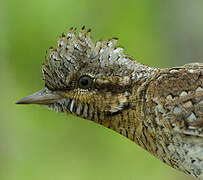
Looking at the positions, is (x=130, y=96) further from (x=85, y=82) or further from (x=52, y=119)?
(x=52, y=119)

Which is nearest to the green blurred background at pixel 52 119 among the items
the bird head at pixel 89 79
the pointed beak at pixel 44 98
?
the pointed beak at pixel 44 98

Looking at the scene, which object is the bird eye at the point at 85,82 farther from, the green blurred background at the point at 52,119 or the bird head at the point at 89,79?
the green blurred background at the point at 52,119

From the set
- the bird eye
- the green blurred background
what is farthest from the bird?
the green blurred background

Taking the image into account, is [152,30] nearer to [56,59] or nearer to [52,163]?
[52,163]

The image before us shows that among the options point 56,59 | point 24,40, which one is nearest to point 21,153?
point 24,40

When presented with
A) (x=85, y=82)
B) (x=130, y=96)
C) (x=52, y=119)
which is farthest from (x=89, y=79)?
(x=52, y=119)

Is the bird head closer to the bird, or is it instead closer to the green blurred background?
the bird

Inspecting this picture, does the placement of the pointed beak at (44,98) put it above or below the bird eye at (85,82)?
below
